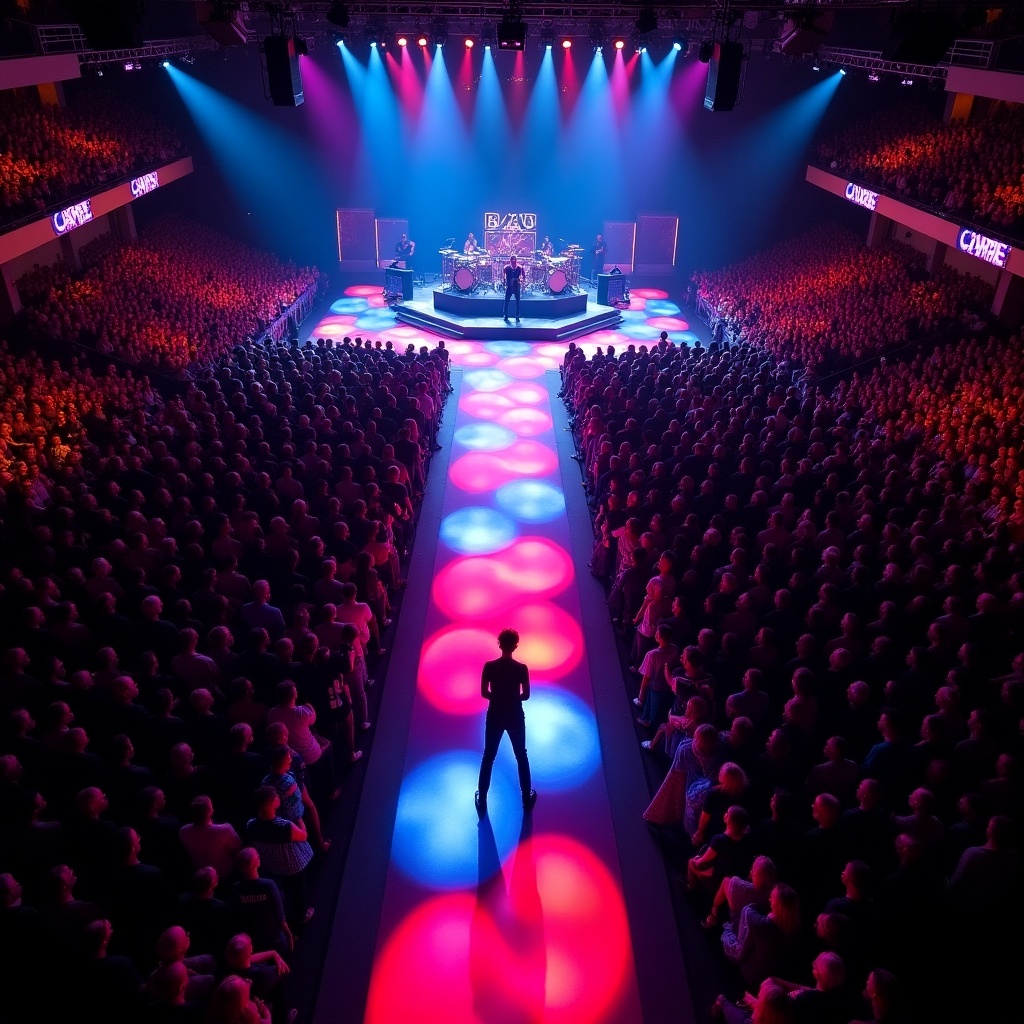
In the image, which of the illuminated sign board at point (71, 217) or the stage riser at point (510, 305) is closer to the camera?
the illuminated sign board at point (71, 217)

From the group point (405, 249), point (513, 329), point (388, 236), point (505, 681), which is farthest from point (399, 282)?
point (505, 681)

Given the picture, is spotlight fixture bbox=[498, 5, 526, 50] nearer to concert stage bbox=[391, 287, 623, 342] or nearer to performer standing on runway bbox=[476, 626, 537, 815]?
concert stage bbox=[391, 287, 623, 342]

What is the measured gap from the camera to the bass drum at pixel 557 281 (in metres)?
17.5

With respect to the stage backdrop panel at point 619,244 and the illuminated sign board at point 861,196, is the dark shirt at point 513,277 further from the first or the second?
the illuminated sign board at point 861,196

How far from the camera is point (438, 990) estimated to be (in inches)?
165

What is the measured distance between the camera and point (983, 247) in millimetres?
10617

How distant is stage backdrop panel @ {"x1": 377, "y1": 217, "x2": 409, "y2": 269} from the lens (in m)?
20.6

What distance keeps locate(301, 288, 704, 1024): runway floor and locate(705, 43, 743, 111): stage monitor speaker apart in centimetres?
567

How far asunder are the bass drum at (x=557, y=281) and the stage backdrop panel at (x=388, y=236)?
527 centimetres

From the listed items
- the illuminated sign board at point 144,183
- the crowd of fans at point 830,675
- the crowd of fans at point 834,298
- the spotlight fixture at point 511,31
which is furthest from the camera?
the illuminated sign board at point 144,183

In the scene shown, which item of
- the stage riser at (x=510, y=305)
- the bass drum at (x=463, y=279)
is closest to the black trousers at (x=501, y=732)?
the stage riser at (x=510, y=305)

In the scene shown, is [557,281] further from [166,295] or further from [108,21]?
[108,21]

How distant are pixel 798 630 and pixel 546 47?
18283 millimetres

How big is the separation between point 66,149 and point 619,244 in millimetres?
13064
